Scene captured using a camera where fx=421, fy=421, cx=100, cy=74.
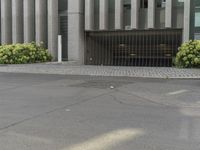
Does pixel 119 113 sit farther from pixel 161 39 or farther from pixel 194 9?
pixel 161 39

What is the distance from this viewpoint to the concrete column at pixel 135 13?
2370cm

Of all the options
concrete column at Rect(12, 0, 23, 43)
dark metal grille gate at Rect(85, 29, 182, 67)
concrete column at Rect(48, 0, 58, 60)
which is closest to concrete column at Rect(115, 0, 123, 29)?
dark metal grille gate at Rect(85, 29, 182, 67)

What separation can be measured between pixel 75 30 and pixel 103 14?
2.00 metres

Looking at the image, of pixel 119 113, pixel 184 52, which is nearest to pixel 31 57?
pixel 184 52

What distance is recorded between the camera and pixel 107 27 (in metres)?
24.9

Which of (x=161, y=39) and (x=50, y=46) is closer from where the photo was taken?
(x=161, y=39)

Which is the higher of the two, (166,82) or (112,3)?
(112,3)

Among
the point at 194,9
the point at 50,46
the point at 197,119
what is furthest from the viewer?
the point at 50,46

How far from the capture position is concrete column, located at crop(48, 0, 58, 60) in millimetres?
26219

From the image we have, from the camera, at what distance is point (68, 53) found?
2598cm

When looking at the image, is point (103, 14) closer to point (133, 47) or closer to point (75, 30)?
point (75, 30)

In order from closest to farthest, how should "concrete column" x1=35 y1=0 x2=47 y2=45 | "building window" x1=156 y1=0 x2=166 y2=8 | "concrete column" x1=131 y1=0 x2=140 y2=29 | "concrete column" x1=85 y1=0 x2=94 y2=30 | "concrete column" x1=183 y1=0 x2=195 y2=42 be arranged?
"concrete column" x1=183 y1=0 x2=195 y2=42 → "building window" x1=156 y1=0 x2=166 y2=8 → "concrete column" x1=131 y1=0 x2=140 y2=29 → "concrete column" x1=85 y1=0 x2=94 y2=30 → "concrete column" x1=35 y1=0 x2=47 y2=45

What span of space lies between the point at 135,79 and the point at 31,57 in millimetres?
10623

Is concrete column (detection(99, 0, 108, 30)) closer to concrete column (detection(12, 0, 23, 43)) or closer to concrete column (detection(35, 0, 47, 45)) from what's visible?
concrete column (detection(35, 0, 47, 45))
